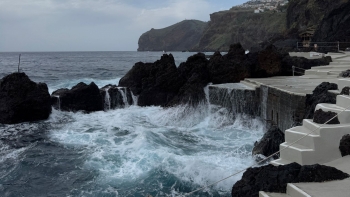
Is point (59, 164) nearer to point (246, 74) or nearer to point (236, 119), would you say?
point (236, 119)

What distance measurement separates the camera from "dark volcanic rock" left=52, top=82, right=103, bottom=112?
16.6m

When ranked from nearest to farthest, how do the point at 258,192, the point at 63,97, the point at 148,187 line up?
the point at 258,192 → the point at 148,187 → the point at 63,97

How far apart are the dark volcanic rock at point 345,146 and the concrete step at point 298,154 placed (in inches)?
21.1

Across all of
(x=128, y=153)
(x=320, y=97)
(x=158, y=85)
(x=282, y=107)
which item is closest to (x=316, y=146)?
(x=320, y=97)

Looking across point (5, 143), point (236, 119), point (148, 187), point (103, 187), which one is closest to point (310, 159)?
point (148, 187)

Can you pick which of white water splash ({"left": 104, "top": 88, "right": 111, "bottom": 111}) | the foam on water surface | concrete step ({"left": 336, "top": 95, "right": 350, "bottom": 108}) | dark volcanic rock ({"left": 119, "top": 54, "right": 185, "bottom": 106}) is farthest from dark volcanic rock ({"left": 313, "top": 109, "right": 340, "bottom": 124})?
white water splash ({"left": 104, "top": 88, "right": 111, "bottom": 111})

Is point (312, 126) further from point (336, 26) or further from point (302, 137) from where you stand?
point (336, 26)

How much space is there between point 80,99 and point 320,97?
486 inches

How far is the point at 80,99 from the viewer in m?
16.9

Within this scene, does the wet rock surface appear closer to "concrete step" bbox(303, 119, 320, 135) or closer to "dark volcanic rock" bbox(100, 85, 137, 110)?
"dark volcanic rock" bbox(100, 85, 137, 110)

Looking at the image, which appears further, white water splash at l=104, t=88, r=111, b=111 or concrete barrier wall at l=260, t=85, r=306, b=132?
white water splash at l=104, t=88, r=111, b=111

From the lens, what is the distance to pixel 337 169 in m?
4.61

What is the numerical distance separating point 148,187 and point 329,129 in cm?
394

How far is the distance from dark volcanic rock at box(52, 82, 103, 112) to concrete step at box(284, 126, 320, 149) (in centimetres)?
1268
